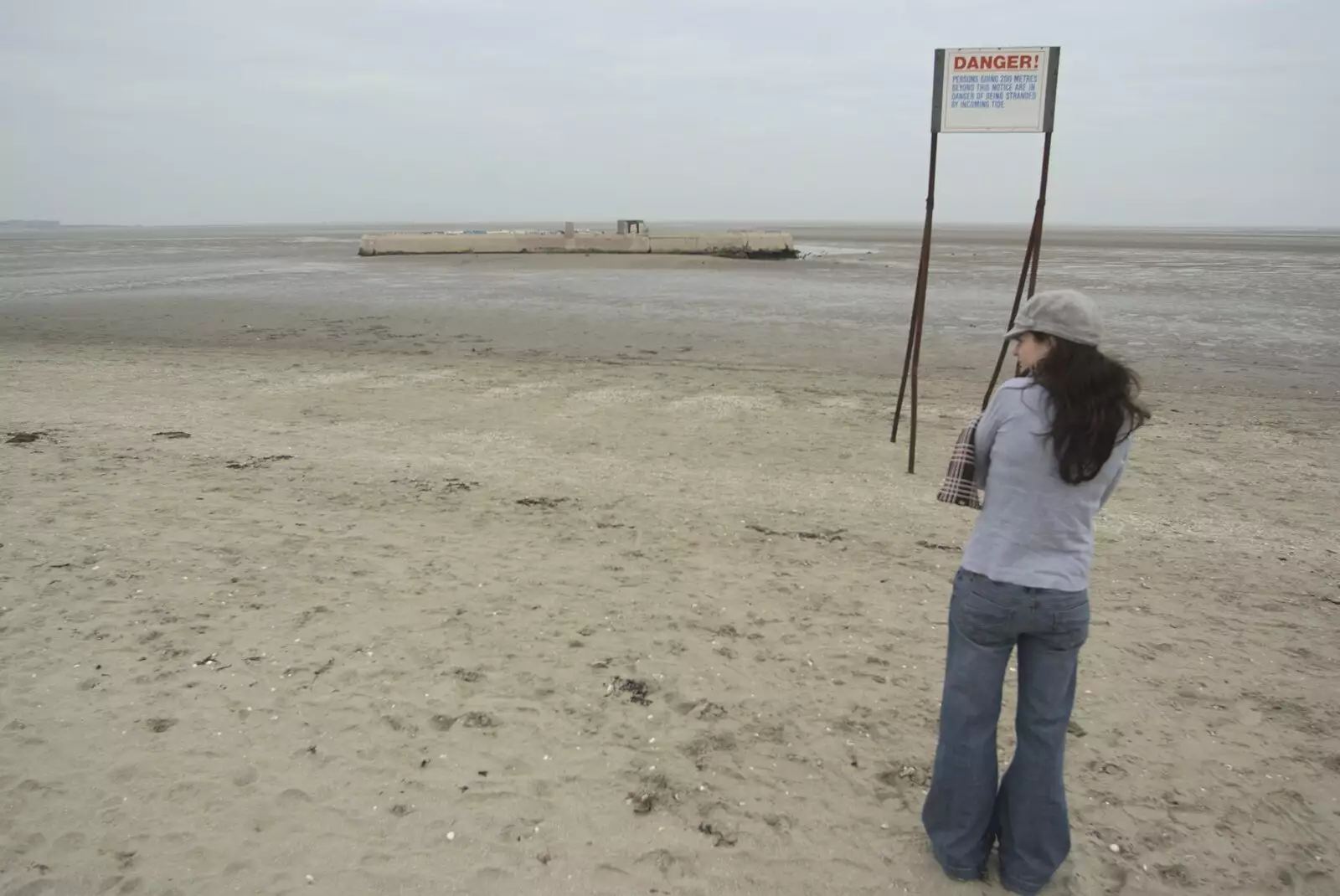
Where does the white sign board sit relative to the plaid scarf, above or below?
above

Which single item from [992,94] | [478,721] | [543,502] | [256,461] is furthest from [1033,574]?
[256,461]

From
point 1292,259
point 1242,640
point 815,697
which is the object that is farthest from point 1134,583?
point 1292,259

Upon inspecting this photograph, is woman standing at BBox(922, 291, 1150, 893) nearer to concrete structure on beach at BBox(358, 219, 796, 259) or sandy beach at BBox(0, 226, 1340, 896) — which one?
sandy beach at BBox(0, 226, 1340, 896)

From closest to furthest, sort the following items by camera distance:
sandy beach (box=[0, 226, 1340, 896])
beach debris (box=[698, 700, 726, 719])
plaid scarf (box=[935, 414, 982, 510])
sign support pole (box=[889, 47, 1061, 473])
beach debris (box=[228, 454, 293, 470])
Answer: plaid scarf (box=[935, 414, 982, 510]) < sandy beach (box=[0, 226, 1340, 896]) < beach debris (box=[698, 700, 726, 719]) < sign support pole (box=[889, 47, 1061, 473]) < beach debris (box=[228, 454, 293, 470])

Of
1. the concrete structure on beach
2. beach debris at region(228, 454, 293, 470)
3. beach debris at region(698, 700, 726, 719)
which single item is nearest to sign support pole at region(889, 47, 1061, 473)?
beach debris at region(698, 700, 726, 719)

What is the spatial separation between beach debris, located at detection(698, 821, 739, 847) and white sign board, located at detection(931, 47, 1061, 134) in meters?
5.43

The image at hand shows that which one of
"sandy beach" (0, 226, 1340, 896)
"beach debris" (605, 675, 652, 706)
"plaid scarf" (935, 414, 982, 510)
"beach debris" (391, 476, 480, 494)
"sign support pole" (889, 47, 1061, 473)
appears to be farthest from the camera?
"beach debris" (391, 476, 480, 494)

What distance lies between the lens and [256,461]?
7652 mm

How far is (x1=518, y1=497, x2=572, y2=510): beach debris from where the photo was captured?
6625mm

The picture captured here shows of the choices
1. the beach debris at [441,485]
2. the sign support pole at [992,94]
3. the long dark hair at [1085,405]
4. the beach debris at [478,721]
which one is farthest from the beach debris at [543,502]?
the long dark hair at [1085,405]

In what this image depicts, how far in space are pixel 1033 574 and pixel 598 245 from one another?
1587 inches

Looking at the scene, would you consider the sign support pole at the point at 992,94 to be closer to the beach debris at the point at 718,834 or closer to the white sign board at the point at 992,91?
the white sign board at the point at 992,91

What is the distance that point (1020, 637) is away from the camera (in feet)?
8.69

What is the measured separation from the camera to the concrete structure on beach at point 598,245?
40875 mm
